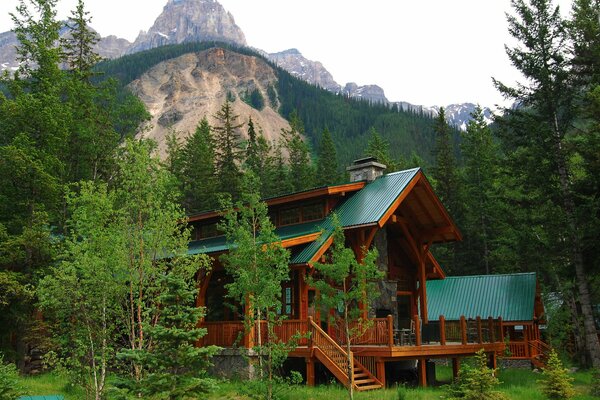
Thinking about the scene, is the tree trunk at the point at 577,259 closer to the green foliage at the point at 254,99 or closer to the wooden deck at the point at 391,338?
the wooden deck at the point at 391,338

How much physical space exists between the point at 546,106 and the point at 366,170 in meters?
8.16

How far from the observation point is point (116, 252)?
12844 millimetres

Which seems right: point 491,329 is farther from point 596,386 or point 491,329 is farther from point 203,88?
point 203,88

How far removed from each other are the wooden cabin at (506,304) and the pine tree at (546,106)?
457 cm

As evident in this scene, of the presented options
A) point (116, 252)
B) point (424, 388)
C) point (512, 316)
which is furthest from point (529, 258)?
point (116, 252)

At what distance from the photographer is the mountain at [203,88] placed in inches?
5531

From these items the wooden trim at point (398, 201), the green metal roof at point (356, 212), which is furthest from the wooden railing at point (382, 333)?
the wooden trim at point (398, 201)

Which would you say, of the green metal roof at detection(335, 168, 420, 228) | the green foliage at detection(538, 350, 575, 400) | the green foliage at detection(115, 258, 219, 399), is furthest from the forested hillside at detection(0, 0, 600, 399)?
the green foliage at detection(538, 350, 575, 400)

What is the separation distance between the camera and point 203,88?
153 metres

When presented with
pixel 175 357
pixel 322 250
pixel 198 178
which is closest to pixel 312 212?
pixel 322 250

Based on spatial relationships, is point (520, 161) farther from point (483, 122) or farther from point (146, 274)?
point (483, 122)

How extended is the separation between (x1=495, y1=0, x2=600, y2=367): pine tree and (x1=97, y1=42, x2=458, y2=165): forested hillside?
84.0 metres

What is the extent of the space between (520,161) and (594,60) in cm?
496

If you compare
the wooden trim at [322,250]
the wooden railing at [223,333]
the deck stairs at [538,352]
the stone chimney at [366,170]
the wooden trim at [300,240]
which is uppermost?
the stone chimney at [366,170]
